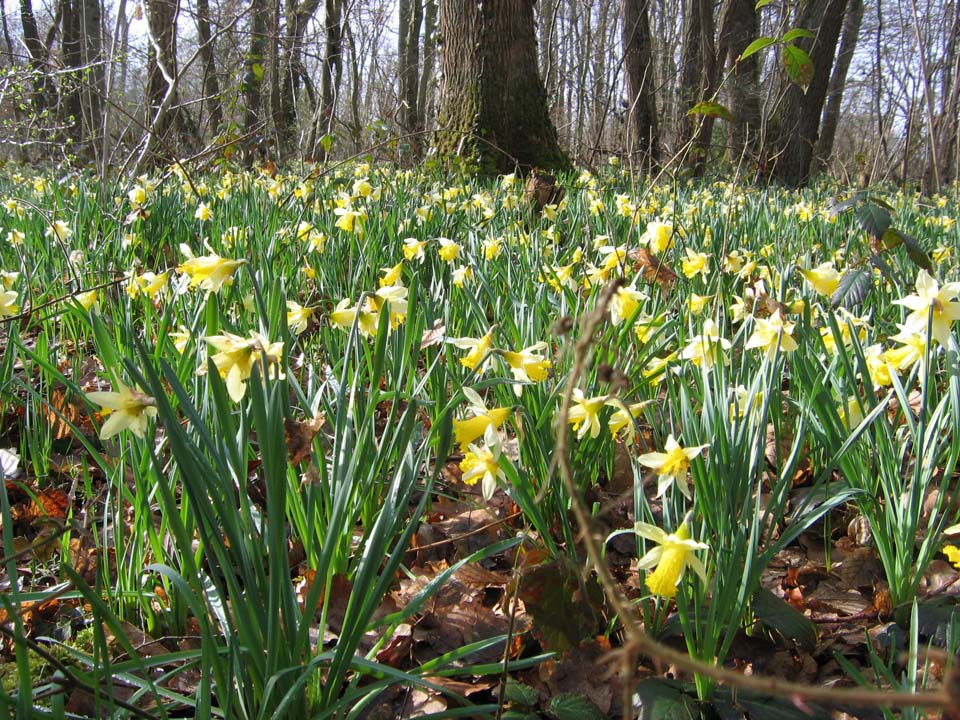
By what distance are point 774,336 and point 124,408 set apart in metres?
1.05

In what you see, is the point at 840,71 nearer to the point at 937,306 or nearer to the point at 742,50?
the point at 742,50

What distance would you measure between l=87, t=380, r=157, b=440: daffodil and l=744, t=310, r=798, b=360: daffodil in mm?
988

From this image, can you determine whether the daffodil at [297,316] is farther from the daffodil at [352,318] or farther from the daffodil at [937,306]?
the daffodil at [937,306]

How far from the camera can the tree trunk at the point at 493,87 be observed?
6.32 m

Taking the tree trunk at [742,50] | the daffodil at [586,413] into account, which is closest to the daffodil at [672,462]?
the daffodil at [586,413]

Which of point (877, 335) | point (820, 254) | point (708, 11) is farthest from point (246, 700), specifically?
point (708, 11)

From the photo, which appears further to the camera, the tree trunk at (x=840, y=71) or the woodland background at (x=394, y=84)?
the tree trunk at (x=840, y=71)

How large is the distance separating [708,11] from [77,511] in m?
12.7

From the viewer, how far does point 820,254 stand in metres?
3.41

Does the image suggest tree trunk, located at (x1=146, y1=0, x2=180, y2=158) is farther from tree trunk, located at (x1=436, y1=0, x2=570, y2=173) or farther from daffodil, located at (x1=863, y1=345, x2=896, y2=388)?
daffodil, located at (x1=863, y1=345, x2=896, y2=388)

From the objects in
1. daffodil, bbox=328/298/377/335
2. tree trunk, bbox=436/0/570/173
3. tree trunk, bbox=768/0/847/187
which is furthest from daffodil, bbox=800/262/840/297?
tree trunk, bbox=768/0/847/187

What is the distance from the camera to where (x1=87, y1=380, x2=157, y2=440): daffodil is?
969mm

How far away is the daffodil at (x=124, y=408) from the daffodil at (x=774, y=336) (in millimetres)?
988

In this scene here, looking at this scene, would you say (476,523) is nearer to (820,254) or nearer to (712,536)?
(712,536)
